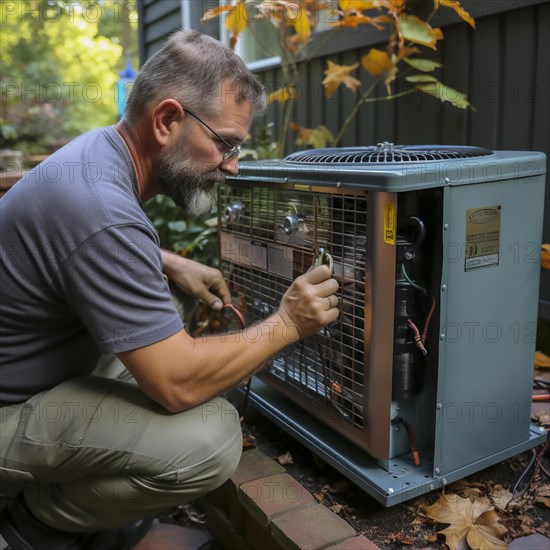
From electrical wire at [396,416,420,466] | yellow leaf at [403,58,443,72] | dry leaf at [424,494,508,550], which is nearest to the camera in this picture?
dry leaf at [424,494,508,550]

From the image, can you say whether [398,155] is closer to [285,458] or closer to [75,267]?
[75,267]

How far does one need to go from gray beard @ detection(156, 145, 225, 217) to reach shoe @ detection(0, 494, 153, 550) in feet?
3.14

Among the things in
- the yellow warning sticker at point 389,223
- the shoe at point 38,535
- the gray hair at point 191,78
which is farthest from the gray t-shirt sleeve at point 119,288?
the shoe at point 38,535

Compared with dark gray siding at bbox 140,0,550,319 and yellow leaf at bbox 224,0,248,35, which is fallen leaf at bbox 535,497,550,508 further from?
yellow leaf at bbox 224,0,248,35

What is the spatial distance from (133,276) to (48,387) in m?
0.51

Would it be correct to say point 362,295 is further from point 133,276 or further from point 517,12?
point 517,12

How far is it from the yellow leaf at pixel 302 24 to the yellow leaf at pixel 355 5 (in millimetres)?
263

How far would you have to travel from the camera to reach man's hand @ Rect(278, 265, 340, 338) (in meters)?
1.50

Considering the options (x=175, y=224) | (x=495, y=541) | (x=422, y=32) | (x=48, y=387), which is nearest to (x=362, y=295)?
(x=495, y=541)

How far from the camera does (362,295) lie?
151cm

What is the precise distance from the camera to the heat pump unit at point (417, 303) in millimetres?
1448

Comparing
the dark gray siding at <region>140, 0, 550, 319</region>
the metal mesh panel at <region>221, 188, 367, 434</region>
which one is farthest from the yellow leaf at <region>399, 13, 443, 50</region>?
the metal mesh panel at <region>221, 188, 367, 434</region>

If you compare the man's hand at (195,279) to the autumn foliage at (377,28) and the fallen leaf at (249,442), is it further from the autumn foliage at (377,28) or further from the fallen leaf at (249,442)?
the autumn foliage at (377,28)

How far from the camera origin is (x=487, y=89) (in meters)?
2.56
